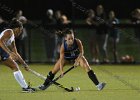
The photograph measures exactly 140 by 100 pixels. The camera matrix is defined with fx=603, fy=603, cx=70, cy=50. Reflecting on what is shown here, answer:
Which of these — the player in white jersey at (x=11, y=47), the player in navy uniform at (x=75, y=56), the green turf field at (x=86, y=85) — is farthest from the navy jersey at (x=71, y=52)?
the player in white jersey at (x=11, y=47)

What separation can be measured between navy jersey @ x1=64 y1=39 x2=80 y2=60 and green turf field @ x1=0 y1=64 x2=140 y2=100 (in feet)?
2.75

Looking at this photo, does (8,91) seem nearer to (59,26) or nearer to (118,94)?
(118,94)

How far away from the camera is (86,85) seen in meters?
15.9

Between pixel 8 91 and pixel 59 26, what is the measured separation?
8.20m

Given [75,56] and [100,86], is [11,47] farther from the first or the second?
[100,86]

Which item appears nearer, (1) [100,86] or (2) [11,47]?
(2) [11,47]

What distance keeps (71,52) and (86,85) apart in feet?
5.72

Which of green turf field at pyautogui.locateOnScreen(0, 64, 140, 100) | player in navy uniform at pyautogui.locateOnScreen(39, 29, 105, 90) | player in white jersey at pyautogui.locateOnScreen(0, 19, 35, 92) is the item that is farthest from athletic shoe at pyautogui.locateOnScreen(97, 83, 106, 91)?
player in white jersey at pyautogui.locateOnScreen(0, 19, 35, 92)

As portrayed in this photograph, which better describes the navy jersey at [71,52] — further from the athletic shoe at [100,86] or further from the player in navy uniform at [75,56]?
the athletic shoe at [100,86]

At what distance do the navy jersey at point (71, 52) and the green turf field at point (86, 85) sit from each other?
84 centimetres

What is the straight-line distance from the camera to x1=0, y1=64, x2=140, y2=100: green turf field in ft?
43.6

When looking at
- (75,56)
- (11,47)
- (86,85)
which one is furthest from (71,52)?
(86,85)

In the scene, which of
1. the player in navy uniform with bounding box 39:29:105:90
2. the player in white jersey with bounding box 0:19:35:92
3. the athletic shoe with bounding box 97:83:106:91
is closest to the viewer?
the player in white jersey with bounding box 0:19:35:92

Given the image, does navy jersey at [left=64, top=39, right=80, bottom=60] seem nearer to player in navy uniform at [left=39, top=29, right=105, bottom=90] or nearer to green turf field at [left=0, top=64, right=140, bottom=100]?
player in navy uniform at [left=39, top=29, right=105, bottom=90]
